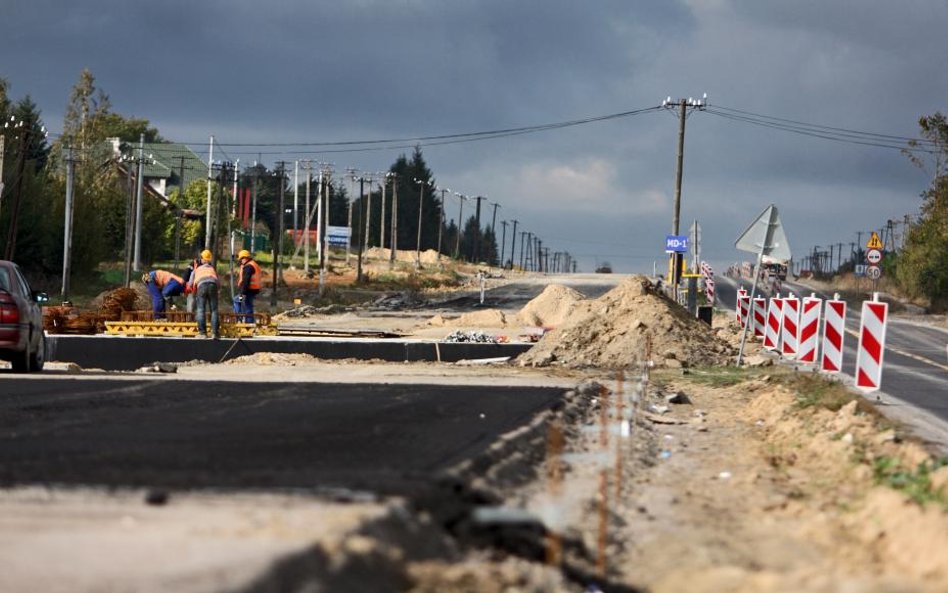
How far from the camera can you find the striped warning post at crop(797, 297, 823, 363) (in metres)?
24.3

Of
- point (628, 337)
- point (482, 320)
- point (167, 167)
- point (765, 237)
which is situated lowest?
point (482, 320)

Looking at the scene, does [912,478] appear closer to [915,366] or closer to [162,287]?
[915,366]

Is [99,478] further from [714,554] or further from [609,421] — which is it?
[609,421]

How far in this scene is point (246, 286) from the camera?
31531 mm

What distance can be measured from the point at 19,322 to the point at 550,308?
36.1 meters

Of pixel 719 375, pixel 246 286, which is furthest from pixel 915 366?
pixel 246 286

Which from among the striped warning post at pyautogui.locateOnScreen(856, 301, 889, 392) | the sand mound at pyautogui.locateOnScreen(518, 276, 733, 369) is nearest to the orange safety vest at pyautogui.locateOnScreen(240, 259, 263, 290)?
the sand mound at pyautogui.locateOnScreen(518, 276, 733, 369)

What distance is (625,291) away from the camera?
1264 inches

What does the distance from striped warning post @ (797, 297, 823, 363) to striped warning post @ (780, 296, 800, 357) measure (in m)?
0.31

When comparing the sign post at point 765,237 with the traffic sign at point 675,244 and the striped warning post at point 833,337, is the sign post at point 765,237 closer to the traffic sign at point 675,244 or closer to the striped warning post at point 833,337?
the striped warning post at point 833,337

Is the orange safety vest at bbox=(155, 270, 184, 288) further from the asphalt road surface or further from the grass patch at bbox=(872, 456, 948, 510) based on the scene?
the grass patch at bbox=(872, 456, 948, 510)

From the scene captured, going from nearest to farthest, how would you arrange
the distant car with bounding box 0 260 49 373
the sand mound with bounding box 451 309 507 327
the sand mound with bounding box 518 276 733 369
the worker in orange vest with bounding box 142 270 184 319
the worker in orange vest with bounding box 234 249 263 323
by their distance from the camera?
the distant car with bounding box 0 260 49 373
the sand mound with bounding box 518 276 733 369
the worker in orange vest with bounding box 234 249 263 323
the worker in orange vest with bounding box 142 270 184 319
the sand mound with bounding box 451 309 507 327

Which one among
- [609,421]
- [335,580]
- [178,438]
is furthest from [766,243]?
[335,580]

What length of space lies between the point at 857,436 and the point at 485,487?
20.0 feet
